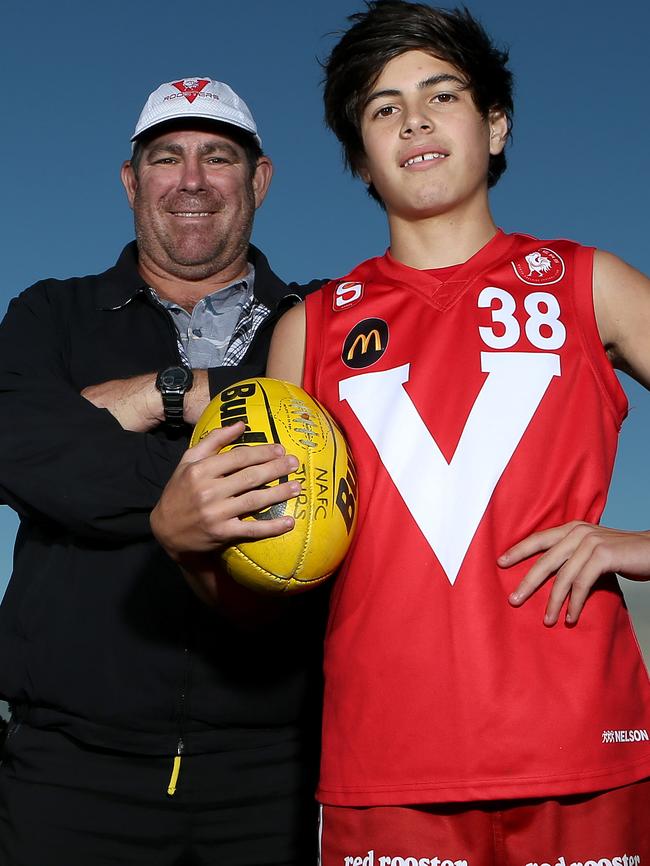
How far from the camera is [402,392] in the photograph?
2498 mm

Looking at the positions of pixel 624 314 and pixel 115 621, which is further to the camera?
pixel 115 621

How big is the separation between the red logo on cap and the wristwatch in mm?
1444

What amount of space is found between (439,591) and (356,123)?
1656 millimetres

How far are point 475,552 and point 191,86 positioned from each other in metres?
2.93

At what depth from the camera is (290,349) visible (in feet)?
9.27

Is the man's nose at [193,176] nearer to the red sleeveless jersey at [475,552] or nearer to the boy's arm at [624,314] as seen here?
the red sleeveless jersey at [475,552]

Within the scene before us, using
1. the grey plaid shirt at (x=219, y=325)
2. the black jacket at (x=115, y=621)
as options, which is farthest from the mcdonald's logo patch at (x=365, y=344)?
the grey plaid shirt at (x=219, y=325)

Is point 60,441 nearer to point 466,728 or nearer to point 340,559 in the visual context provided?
point 340,559

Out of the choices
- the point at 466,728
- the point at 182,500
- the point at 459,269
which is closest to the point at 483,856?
the point at 466,728

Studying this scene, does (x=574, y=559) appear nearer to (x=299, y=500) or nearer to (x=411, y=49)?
(x=299, y=500)

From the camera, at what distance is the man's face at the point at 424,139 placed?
104 inches

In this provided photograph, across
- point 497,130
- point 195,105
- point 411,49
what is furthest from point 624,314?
point 195,105

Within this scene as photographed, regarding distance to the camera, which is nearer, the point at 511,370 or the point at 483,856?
the point at 483,856

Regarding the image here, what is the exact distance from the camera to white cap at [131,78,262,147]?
13.7 feet
